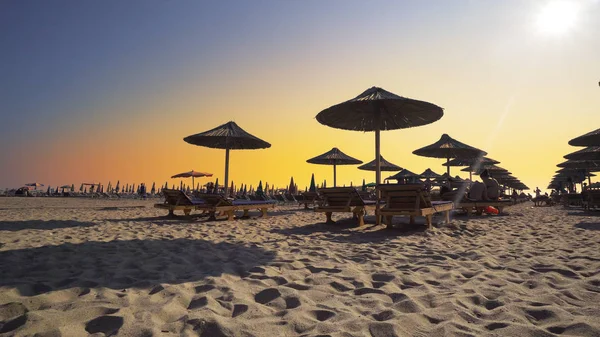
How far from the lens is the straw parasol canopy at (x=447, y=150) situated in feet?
36.0

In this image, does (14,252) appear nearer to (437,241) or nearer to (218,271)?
(218,271)

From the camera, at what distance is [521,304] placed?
6.84 feet

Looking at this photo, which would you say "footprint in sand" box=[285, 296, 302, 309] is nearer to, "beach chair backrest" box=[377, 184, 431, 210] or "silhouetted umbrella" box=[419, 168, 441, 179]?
"beach chair backrest" box=[377, 184, 431, 210]

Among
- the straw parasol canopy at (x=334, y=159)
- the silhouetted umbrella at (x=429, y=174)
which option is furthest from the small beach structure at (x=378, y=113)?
the silhouetted umbrella at (x=429, y=174)

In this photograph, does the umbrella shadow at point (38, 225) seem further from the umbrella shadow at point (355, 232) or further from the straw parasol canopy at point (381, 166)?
the straw parasol canopy at point (381, 166)

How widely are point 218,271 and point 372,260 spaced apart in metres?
1.62

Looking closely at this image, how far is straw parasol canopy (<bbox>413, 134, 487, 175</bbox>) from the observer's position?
11.0 m

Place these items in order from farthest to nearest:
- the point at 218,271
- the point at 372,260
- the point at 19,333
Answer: the point at 372,260 → the point at 218,271 → the point at 19,333

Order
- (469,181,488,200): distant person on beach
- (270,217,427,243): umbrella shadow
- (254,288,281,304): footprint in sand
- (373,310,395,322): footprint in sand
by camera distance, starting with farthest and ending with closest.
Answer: (469,181,488,200): distant person on beach
(270,217,427,243): umbrella shadow
(254,288,281,304): footprint in sand
(373,310,395,322): footprint in sand

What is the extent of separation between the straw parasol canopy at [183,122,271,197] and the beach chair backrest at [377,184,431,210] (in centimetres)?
523

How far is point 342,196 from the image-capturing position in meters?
6.87

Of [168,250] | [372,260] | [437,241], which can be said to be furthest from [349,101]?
[168,250]

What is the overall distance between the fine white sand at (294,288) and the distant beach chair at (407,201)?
134 cm

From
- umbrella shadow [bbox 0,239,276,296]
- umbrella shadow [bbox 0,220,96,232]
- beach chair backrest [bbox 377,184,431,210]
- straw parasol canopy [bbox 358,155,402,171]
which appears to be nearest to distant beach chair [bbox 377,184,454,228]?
beach chair backrest [bbox 377,184,431,210]
